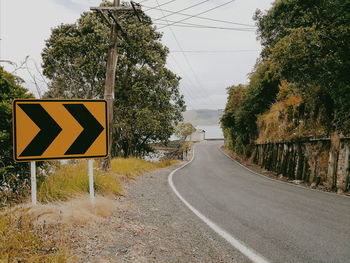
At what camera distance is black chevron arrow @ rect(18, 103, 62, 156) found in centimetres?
402

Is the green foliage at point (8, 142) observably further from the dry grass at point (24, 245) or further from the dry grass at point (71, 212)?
the dry grass at point (24, 245)

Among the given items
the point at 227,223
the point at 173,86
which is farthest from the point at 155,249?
the point at 173,86

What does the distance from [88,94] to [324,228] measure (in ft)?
62.1

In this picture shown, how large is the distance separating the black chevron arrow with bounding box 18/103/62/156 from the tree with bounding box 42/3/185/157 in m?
16.5

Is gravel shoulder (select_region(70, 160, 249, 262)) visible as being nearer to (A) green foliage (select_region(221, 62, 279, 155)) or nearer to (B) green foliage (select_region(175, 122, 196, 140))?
(A) green foliage (select_region(221, 62, 279, 155))

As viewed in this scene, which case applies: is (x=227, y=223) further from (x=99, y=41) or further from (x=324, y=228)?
(x=99, y=41)

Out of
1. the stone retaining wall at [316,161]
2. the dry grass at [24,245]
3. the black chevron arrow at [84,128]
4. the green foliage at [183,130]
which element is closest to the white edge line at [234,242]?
the dry grass at [24,245]

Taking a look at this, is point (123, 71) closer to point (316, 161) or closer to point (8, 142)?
point (316, 161)

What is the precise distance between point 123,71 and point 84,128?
59.2 feet

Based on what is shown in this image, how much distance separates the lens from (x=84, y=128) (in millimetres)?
4430

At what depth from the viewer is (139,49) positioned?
21.1 meters

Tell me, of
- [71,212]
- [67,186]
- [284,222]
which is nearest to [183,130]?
[67,186]

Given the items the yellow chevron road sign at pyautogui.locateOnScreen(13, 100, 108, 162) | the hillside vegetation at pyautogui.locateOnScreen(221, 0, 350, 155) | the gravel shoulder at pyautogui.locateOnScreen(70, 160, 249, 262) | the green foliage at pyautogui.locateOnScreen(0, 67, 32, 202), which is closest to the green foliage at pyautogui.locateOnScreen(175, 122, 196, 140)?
the hillside vegetation at pyautogui.locateOnScreen(221, 0, 350, 155)

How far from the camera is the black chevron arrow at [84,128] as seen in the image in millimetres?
4330
